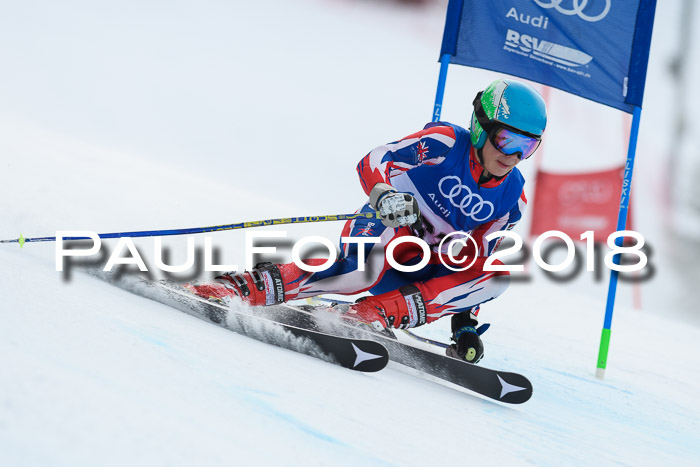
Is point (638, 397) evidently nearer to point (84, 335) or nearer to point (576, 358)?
point (576, 358)

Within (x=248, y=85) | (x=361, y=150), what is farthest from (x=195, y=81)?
(x=361, y=150)

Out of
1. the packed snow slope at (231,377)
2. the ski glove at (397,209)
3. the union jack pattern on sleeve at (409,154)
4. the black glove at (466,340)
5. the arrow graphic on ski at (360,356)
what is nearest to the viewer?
the packed snow slope at (231,377)

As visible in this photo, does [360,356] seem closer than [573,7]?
Yes

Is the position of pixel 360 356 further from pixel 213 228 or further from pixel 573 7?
pixel 573 7

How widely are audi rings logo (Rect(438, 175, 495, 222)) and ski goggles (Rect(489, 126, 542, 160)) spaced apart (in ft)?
0.90

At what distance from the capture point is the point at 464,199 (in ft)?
10.7

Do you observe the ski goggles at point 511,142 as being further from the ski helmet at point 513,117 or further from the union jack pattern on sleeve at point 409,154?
the union jack pattern on sleeve at point 409,154

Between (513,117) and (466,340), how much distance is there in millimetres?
1161

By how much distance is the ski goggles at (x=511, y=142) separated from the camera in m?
3.04

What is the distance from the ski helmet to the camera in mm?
3018

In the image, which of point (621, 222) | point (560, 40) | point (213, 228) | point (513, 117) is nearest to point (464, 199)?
point (513, 117)

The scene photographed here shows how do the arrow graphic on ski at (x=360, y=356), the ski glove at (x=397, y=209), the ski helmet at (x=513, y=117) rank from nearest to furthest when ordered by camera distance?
the arrow graphic on ski at (x=360, y=356) → the ski glove at (x=397, y=209) → the ski helmet at (x=513, y=117)

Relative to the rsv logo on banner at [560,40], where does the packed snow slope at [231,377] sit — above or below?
below

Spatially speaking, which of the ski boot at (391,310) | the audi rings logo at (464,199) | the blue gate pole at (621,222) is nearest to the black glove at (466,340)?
the ski boot at (391,310)
